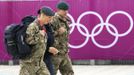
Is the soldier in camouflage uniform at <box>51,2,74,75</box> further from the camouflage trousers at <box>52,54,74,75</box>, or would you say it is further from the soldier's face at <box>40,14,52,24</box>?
the soldier's face at <box>40,14,52,24</box>

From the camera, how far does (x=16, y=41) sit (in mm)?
6660

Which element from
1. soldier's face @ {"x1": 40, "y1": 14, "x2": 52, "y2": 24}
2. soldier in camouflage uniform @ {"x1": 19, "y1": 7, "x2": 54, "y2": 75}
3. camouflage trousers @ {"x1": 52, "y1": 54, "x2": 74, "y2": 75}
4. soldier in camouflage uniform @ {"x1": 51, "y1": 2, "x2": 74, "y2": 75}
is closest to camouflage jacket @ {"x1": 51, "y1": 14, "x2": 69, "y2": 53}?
soldier in camouflage uniform @ {"x1": 51, "y1": 2, "x2": 74, "y2": 75}

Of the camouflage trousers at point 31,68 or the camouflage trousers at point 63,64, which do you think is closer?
the camouflage trousers at point 31,68

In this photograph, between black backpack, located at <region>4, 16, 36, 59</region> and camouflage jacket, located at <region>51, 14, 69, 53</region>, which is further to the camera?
camouflage jacket, located at <region>51, 14, 69, 53</region>

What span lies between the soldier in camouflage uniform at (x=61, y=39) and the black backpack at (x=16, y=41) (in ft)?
5.46

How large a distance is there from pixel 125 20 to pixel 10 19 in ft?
12.1

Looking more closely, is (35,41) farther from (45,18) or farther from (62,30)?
(62,30)

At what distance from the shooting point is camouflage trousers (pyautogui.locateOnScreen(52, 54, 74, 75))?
848 centimetres

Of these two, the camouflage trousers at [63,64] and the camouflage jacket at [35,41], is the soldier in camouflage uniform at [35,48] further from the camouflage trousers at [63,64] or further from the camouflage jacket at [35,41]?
the camouflage trousers at [63,64]

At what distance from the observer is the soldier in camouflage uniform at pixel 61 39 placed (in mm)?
8375

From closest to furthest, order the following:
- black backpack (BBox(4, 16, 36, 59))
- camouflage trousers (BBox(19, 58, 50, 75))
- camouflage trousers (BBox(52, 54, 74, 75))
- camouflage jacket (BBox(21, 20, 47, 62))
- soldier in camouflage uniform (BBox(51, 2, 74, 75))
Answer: black backpack (BBox(4, 16, 36, 59)), camouflage jacket (BBox(21, 20, 47, 62)), camouflage trousers (BBox(19, 58, 50, 75)), soldier in camouflage uniform (BBox(51, 2, 74, 75)), camouflage trousers (BBox(52, 54, 74, 75))

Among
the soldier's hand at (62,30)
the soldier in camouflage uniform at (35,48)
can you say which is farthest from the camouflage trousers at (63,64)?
the soldier in camouflage uniform at (35,48)

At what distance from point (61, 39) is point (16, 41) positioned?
1.96 metres

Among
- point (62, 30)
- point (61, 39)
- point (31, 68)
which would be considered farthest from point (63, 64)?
point (31, 68)
